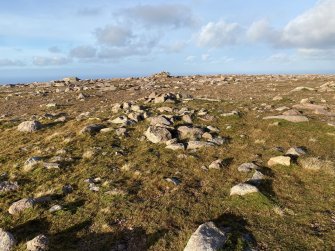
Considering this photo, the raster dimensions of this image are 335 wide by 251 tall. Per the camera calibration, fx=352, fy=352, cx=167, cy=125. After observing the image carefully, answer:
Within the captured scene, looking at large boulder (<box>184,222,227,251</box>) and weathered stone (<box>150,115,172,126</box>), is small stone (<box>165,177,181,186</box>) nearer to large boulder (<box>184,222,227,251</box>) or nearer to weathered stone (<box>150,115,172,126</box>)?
large boulder (<box>184,222,227,251</box>)

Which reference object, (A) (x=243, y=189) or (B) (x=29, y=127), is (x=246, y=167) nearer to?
(A) (x=243, y=189)

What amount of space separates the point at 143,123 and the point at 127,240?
14.9 meters

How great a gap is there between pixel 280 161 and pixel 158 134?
8085mm

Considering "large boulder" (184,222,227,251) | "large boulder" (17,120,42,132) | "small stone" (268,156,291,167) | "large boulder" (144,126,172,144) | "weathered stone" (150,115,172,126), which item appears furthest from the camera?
"large boulder" (17,120,42,132)

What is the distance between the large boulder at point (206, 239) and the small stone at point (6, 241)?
6249mm

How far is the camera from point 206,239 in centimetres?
1167

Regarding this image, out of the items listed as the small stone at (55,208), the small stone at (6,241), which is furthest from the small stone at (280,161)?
the small stone at (6,241)

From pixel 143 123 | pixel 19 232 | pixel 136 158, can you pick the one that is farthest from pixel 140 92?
pixel 19 232

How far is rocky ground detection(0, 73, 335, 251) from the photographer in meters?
12.7

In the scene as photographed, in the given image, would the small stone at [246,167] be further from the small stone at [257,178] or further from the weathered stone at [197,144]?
the weathered stone at [197,144]

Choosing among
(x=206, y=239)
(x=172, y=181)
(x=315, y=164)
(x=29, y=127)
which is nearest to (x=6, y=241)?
(x=206, y=239)

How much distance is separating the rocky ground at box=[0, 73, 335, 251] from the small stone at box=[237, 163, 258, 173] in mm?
52

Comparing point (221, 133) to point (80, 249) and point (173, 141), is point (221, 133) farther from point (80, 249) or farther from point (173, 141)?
point (80, 249)

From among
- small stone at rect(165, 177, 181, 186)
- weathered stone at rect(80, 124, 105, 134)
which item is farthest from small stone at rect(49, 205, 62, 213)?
weathered stone at rect(80, 124, 105, 134)
